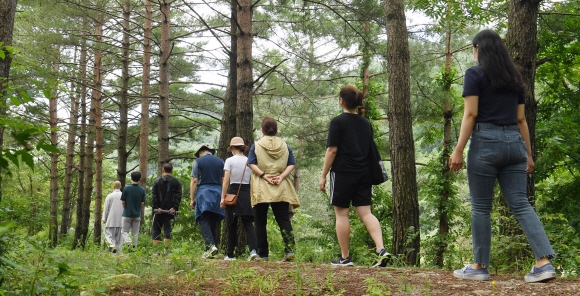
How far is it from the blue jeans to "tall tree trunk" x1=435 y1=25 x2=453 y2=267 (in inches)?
250

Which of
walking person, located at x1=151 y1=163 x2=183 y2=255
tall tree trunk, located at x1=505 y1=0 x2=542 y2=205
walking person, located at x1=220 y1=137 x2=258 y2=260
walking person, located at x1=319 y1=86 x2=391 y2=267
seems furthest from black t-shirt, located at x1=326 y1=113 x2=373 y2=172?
walking person, located at x1=151 y1=163 x2=183 y2=255

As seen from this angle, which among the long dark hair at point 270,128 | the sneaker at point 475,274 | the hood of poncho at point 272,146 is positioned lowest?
the sneaker at point 475,274

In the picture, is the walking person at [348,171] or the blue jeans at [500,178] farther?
the walking person at [348,171]

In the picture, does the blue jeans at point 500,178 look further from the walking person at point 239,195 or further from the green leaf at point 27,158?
the walking person at point 239,195

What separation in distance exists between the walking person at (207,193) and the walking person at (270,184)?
147 cm

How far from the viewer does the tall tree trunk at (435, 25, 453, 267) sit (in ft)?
39.2

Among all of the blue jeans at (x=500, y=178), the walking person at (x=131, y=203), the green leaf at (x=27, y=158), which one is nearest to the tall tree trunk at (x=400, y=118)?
the blue jeans at (x=500, y=178)

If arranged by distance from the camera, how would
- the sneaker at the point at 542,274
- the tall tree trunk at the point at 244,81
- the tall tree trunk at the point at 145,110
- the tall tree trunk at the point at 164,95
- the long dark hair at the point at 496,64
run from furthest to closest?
the tall tree trunk at the point at 145,110
the tall tree trunk at the point at 164,95
the tall tree trunk at the point at 244,81
the long dark hair at the point at 496,64
the sneaker at the point at 542,274

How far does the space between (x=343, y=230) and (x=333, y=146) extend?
35.6 inches

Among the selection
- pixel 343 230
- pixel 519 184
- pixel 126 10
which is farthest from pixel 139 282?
pixel 126 10

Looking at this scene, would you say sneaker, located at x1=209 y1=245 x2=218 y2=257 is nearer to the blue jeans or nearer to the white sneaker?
the white sneaker

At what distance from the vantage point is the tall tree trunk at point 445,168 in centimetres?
1196

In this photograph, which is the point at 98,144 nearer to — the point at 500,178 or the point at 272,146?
the point at 272,146

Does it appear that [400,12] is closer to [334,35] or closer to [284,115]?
[334,35]
